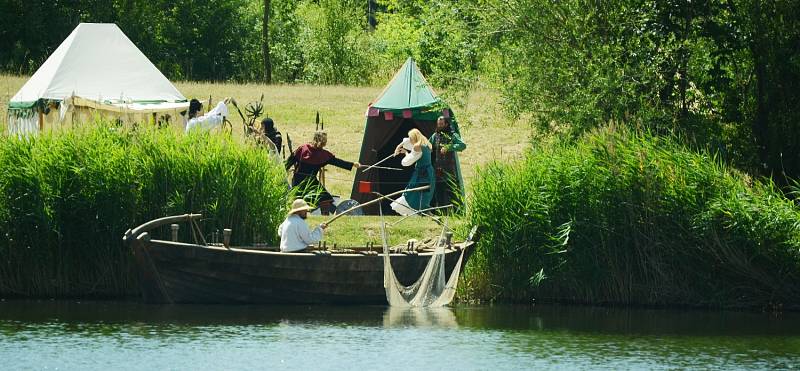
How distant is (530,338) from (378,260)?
223 centimetres

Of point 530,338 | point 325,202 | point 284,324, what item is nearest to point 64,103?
point 325,202

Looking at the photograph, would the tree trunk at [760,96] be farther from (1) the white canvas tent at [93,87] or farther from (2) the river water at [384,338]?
(1) the white canvas tent at [93,87]

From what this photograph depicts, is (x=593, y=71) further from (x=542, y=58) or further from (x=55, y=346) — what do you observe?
(x=55, y=346)

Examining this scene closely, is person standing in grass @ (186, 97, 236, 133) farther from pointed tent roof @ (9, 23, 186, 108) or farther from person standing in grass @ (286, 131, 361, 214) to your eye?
pointed tent roof @ (9, 23, 186, 108)

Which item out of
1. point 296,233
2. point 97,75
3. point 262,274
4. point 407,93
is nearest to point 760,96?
point 407,93

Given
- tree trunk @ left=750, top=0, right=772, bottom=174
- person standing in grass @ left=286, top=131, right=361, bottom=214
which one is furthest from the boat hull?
tree trunk @ left=750, top=0, right=772, bottom=174

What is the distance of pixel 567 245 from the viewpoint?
1605 centimetres

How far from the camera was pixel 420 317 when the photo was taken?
15414mm

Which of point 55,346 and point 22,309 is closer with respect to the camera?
point 55,346

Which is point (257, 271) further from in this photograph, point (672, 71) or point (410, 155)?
point (672, 71)

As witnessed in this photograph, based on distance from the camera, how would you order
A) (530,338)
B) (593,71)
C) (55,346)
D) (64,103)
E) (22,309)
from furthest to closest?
(64,103) → (593,71) → (22,309) → (530,338) → (55,346)

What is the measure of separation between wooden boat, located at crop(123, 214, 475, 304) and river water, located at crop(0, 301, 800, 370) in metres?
0.16

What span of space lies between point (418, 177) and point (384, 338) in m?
4.91

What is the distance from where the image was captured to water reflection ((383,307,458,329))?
49.1ft
